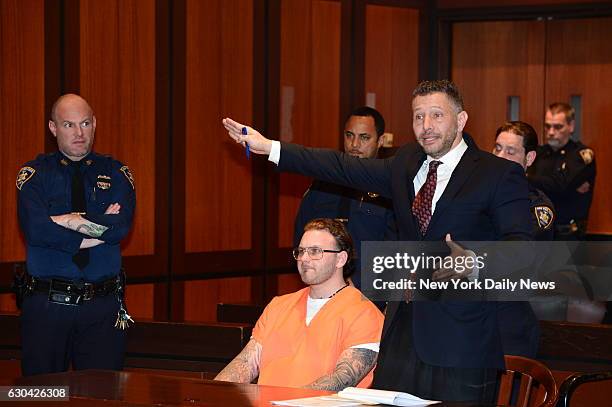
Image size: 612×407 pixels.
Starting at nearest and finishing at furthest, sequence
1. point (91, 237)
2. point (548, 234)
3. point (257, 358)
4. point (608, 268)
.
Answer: point (257, 358)
point (548, 234)
point (91, 237)
point (608, 268)

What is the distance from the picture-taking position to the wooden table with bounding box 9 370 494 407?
2.72 m

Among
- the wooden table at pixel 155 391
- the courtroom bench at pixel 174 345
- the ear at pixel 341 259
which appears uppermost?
the ear at pixel 341 259

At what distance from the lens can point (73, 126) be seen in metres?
4.47

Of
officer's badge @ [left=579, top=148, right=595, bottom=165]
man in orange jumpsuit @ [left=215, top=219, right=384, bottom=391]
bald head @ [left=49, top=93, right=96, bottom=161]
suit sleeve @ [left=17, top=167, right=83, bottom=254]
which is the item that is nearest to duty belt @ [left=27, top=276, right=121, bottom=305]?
suit sleeve @ [left=17, top=167, right=83, bottom=254]

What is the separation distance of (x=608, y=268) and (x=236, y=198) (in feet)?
8.50

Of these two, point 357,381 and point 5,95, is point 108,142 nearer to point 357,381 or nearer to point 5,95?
point 5,95

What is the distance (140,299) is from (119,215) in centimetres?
212

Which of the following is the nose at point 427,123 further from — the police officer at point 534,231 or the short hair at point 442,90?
the police officer at point 534,231

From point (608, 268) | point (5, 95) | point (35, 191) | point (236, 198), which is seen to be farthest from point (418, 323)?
point (236, 198)

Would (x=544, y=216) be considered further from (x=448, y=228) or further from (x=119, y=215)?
(x=119, y=215)

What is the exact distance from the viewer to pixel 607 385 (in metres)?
4.41

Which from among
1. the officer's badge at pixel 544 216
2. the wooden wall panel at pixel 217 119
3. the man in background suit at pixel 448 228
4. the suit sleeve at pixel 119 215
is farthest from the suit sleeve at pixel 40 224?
the wooden wall panel at pixel 217 119

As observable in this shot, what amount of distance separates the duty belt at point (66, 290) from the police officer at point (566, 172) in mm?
3569

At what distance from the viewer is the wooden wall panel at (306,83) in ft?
24.2
